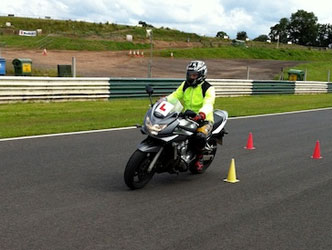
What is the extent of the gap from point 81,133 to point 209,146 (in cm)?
463

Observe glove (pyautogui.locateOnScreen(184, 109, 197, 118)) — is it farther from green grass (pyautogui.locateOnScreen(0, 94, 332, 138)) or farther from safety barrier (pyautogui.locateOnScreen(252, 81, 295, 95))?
safety barrier (pyautogui.locateOnScreen(252, 81, 295, 95))

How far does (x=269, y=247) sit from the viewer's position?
5078mm

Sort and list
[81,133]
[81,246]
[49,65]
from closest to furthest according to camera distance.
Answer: [81,246] < [81,133] < [49,65]

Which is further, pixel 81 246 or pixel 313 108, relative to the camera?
pixel 313 108

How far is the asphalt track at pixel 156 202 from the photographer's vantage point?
5.14 metres

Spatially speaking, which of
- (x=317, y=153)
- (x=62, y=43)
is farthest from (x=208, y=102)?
(x=62, y=43)

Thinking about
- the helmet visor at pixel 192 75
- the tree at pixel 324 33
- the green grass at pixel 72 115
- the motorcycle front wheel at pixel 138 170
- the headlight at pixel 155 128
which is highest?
the tree at pixel 324 33

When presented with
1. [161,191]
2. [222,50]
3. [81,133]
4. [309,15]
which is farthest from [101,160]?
[309,15]

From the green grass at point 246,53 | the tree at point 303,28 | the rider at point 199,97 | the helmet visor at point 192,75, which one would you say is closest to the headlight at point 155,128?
the rider at point 199,97

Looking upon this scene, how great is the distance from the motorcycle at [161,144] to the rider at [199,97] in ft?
0.49

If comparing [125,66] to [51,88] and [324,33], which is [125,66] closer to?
[51,88]

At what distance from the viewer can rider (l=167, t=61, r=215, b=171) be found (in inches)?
299

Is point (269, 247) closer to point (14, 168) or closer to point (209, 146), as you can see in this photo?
point (209, 146)

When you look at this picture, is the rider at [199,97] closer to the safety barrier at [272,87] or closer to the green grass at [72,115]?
the green grass at [72,115]
